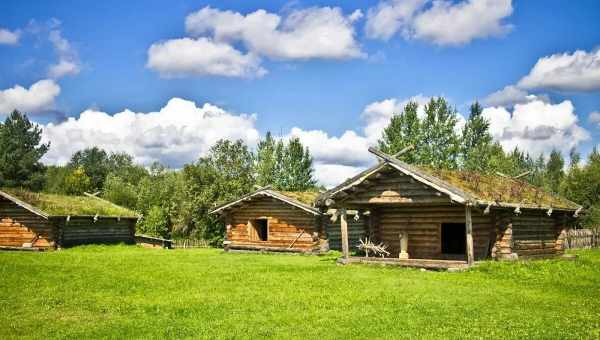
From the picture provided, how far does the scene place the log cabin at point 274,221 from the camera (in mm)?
30266

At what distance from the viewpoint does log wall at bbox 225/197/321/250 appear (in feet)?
100

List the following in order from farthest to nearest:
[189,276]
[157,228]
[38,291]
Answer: [157,228], [189,276], [38,291]

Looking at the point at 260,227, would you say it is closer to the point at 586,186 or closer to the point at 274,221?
the point at 274,221

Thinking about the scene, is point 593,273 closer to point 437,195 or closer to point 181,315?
point 437,195

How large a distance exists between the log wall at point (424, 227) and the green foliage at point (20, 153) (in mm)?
57349

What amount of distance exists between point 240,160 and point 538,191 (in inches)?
1189

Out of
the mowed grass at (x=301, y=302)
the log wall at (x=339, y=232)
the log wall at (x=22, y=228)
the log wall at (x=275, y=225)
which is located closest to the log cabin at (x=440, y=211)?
the mowed grass at (x=301, y=302)

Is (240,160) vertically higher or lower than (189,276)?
higher

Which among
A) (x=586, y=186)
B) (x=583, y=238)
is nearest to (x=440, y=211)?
(x=583, y=238)

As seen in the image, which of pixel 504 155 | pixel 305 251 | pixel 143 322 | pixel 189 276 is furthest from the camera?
pixel 504 155

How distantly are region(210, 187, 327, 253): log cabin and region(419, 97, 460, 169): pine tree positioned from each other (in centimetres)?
2657

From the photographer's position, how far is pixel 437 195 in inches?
816

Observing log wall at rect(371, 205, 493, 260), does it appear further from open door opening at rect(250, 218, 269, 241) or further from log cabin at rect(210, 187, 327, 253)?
open door opening at rect(250, 218, 269, 241)

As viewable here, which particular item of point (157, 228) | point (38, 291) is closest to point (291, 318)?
point (38, 291)
